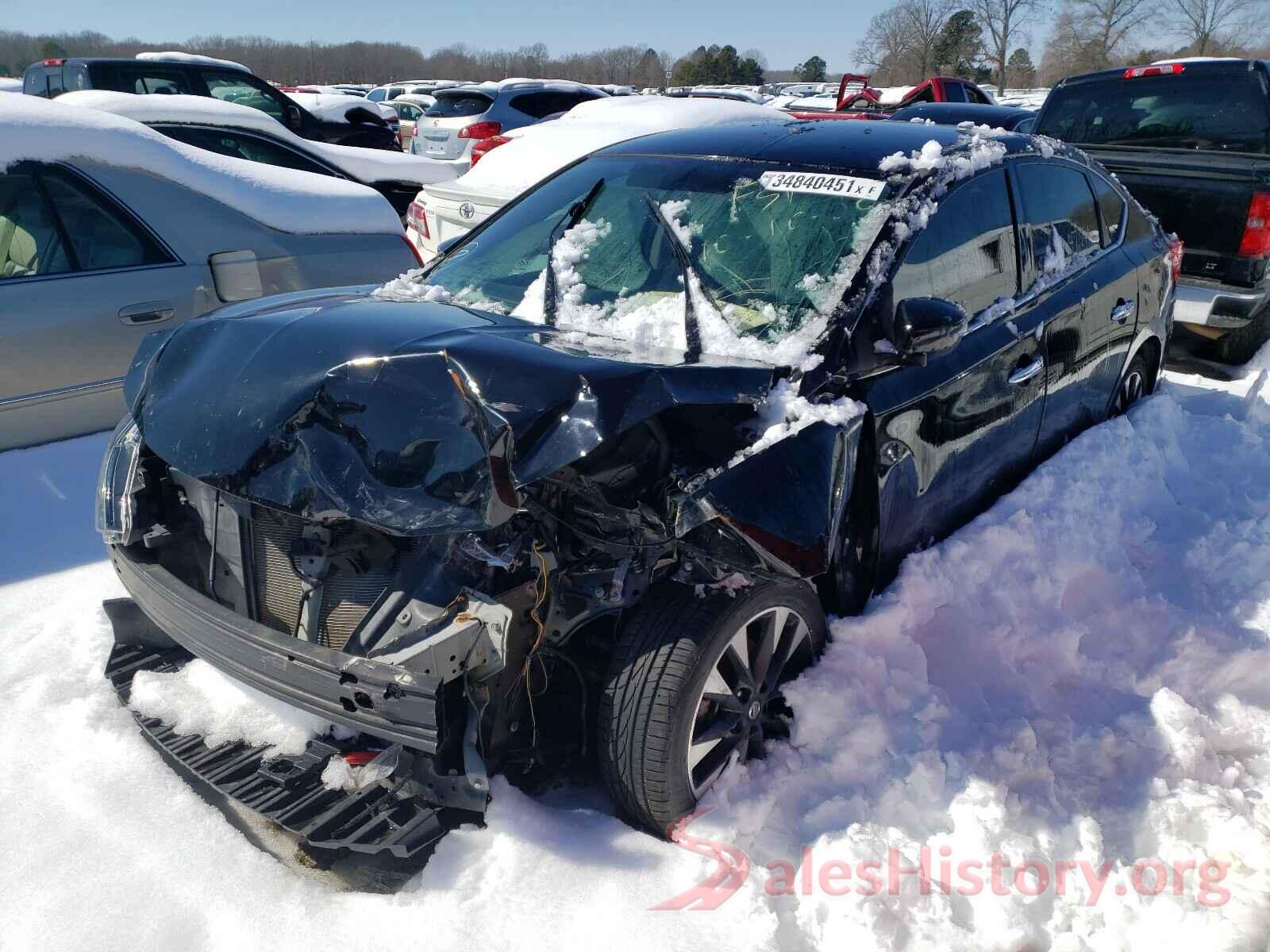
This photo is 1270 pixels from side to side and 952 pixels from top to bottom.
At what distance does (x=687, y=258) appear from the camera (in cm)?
312

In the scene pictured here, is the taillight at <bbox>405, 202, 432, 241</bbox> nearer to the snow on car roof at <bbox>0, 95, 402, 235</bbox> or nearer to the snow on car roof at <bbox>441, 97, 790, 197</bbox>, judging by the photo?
the snow on car roof at <bbox>441, 97, 790, 197</bbox>

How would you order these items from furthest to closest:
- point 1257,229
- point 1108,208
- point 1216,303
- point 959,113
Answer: point 959,113, point 1216,303, point 1257,229, point 1108,208

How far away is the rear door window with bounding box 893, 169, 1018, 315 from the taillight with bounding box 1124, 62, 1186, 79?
4815mm

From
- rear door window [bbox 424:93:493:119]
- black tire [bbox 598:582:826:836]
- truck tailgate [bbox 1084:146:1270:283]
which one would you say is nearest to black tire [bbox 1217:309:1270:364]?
truck tailgate [bbox 1084:146:1270:283]

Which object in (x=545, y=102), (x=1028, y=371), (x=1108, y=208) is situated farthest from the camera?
(x=545, y=102)

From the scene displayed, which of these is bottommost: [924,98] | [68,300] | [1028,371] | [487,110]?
[1028,371]

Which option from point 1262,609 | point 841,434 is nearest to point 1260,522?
point 1262,609

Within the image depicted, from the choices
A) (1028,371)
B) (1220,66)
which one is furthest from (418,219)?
(1220,66)

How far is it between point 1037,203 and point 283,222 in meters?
3.59

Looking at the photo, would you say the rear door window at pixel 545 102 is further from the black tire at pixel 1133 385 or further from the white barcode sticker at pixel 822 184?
the white barcode sticker at pixel 822 184

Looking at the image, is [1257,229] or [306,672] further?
[1257,229]

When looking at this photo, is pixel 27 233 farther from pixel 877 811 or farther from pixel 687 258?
pixel 877 811
